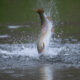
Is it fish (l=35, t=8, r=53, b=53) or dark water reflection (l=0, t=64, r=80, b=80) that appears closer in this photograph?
dark water reflection (l=0, t=64, r=80, b=80)

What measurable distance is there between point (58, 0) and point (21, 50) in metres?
15.4

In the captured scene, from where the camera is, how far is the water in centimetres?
871

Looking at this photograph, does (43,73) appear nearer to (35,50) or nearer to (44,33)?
(44,33)

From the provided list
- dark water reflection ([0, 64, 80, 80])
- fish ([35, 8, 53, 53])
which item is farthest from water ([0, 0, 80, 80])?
fish ([35, 8, 53, 53])

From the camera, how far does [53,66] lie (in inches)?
371

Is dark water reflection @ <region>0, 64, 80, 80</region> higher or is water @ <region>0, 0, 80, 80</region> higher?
water @ <region>0, 0, 80, 80</region>

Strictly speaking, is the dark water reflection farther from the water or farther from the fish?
the fish

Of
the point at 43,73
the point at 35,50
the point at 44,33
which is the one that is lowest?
the point at 43,73

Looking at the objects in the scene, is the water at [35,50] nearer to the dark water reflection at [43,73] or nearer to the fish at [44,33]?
the dark water reflection at [43,73]

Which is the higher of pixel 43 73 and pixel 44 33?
pixel 44 33

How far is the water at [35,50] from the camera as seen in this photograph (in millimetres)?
8711

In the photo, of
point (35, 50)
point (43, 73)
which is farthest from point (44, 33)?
point (43, 73)

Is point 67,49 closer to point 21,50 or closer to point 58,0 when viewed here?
point 21,50

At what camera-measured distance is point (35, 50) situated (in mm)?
11180
